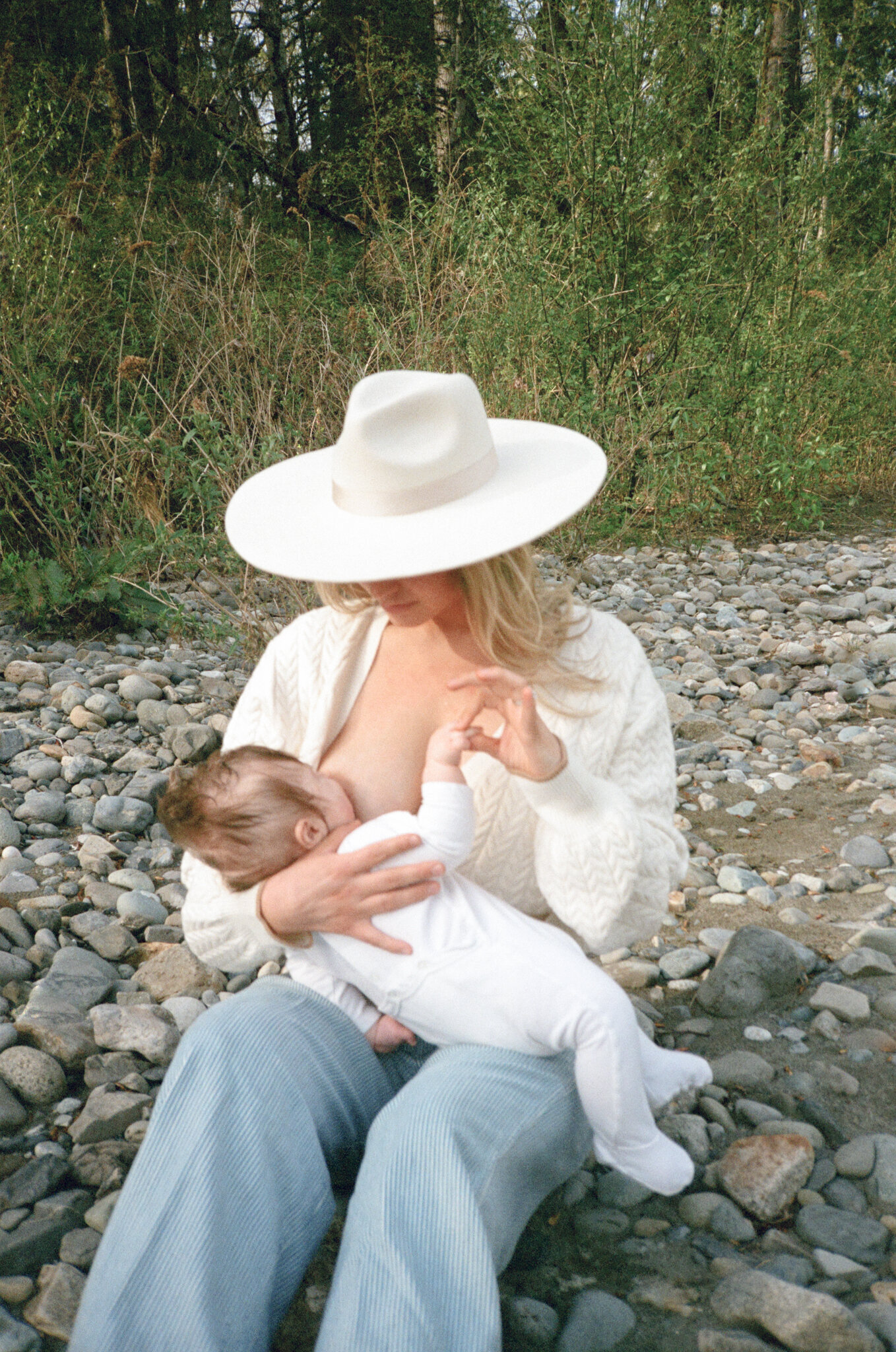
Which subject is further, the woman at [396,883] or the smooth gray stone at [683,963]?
the smooth gray stone at [683,963]

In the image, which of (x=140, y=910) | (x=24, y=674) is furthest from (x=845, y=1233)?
(x=24, y=674)

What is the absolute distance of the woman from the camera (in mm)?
1426

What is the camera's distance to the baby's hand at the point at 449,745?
173cm

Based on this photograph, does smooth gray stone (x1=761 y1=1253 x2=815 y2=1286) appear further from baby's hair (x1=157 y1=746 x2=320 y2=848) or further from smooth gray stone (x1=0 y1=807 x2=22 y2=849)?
smooth gray stone (x1=0 y1=807 x2=22 y2=849)

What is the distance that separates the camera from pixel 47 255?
541 centimetres

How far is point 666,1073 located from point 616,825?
0.43 m

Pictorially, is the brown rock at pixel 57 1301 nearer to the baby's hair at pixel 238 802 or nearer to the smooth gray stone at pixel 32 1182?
the smooth gray stone at pixel 32 1182

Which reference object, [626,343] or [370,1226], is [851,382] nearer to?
[626,343]

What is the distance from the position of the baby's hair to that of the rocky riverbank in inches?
27.3

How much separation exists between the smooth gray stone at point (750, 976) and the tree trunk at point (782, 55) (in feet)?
20.4

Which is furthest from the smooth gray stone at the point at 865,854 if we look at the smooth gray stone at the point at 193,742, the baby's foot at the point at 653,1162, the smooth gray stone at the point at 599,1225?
the smooth gray stone at the point at 193,742

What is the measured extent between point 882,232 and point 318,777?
38.0ft

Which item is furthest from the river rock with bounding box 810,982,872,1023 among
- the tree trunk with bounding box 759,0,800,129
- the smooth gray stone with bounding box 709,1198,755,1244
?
the tree trunk with bounding box 759,0,800,129

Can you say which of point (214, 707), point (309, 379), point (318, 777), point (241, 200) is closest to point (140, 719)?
point (214, 707)
